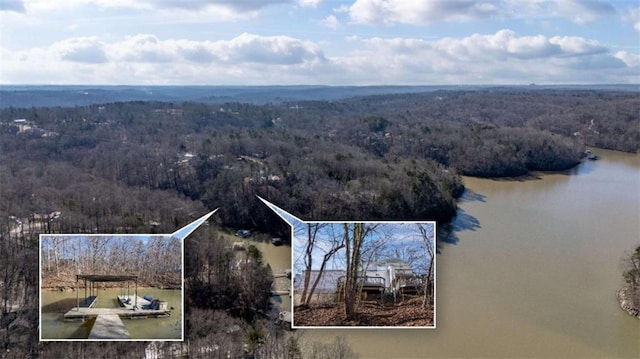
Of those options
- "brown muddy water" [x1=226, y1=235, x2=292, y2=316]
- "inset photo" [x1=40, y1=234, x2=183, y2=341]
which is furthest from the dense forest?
"inset photo" [x1=40, y1=234, x2=183, y2=341]

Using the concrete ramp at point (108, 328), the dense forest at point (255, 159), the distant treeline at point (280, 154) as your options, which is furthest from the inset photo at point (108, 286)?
the distant treeline at point (280, 154)

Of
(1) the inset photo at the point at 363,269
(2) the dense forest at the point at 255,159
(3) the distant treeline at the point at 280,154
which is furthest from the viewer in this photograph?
(3) the distant treeline at the point at 280,154

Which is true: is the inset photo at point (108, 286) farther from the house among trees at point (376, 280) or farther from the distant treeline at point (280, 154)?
the distant treeline at point (280, 154)

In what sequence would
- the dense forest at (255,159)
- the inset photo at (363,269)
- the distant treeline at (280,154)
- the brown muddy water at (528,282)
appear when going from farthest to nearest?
the distant treeline at (280,154)
the dense forest at (255,159)
the brown muddy water at (528,282)
the inset photo at (363,269)

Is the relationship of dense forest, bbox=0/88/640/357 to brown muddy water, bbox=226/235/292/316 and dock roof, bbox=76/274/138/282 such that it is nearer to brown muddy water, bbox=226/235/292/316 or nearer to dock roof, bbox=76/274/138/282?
brown muddy water, bbox=226/235/292/316

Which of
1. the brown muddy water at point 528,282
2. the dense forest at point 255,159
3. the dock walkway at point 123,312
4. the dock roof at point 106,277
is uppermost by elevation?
the dense forest at point 255,159

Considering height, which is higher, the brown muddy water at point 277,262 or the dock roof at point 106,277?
the dock roof at point 106,277

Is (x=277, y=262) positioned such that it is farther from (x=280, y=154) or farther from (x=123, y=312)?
(x=280, y=154)

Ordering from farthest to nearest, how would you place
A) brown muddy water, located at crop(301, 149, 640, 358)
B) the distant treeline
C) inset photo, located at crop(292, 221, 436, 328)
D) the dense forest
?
the distant treeline
the dense forest
brown muddy water, located at crop(301, 149, 640, 358)
inset photo, located at crop(292, 221, 436, 328)

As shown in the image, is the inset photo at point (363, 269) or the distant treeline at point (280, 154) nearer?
the inset photo at point (363, 269)
